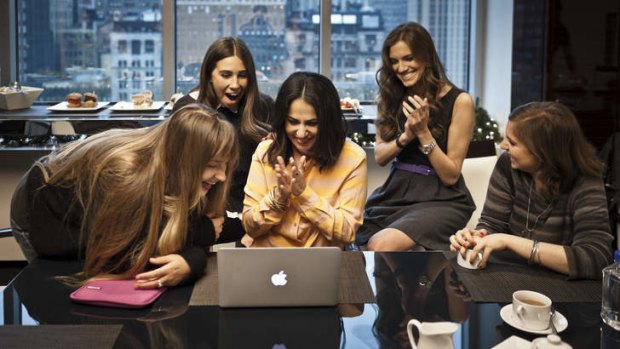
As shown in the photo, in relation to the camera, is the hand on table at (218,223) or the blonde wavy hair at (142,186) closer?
the blonde wavy hair at (142,186)

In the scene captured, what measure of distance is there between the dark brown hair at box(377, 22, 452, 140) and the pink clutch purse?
1570mm

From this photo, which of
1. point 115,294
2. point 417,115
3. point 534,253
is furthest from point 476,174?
point 115,294

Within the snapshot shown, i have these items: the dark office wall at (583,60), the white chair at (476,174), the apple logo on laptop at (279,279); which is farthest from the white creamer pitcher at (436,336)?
the dark office wall at (583,60)

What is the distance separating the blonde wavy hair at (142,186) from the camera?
6.74 ft

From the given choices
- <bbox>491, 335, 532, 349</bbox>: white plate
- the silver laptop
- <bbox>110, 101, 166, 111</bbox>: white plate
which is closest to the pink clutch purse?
the silver laptop

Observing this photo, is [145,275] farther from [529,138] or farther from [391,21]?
[391,21]

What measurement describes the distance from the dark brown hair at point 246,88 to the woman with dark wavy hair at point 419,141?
1.68ft

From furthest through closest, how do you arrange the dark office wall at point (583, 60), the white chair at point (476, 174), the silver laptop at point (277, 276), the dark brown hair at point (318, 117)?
1. the dark office wall at point (583, 60)
2. the white chair at point (476, 174)
3. the dark brown hair at point (318, 117)
4. the silver laptop at point (277, 276)

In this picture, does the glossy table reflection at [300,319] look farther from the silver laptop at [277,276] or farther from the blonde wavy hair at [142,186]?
the blonde wavy hair at [142,186]

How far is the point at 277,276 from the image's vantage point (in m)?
1.84

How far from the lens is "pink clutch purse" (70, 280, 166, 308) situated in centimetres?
185

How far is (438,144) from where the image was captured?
10.6 feet

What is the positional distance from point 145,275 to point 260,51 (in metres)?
3.61

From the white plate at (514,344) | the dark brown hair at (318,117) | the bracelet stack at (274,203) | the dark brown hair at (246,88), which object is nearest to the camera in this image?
the white plate at (514,344)
